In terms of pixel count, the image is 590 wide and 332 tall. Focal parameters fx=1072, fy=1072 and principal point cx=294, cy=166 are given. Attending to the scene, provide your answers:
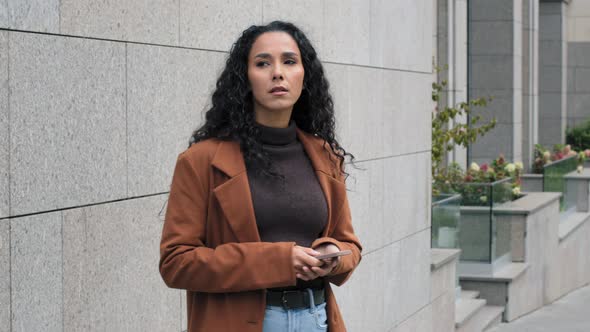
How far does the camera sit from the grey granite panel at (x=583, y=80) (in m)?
29.0

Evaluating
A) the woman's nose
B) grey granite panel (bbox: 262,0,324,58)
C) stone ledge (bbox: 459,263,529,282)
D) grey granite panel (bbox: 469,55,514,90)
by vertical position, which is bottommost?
stone ledge (bbox: 459,263,529,282)

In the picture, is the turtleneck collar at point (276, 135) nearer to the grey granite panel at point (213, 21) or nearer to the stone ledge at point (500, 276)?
the grey granite panel at point (213, 21)

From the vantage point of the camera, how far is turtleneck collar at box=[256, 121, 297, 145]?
3.92 meters

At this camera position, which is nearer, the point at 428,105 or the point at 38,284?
the point at 38,284

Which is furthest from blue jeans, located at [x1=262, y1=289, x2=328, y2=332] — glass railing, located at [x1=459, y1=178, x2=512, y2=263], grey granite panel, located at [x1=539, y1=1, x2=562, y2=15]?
grey granite panel, located at [x1=539, y1=1, x2=562, y2=15]

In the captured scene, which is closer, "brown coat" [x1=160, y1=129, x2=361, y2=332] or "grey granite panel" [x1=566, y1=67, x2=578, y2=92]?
"brown coat" [x1=160, y1=129, x2=361, y2=332]

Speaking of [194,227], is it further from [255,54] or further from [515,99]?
[515,99]

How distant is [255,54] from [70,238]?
115 centimetres

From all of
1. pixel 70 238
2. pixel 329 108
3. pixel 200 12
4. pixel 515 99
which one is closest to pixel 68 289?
pixel 70 238

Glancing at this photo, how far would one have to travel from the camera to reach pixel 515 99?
21.2 meters

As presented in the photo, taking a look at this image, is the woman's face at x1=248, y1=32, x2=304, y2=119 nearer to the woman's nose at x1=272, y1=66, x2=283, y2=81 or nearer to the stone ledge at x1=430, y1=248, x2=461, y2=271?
the woman's nose at x1=272, y1=66, x2=283, y2=81

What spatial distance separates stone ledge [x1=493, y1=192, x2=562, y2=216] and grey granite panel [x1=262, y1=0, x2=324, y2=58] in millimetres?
6394

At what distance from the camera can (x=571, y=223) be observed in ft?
58.9

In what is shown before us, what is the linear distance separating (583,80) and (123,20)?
25712 mm
